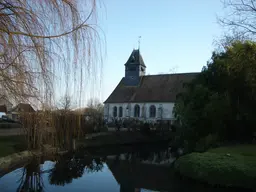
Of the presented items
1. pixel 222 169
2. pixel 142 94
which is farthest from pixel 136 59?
pixel 222 169

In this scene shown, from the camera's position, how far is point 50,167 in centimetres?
1182

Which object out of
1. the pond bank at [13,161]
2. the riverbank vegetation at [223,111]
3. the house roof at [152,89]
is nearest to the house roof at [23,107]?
the pond bank at [13,161]

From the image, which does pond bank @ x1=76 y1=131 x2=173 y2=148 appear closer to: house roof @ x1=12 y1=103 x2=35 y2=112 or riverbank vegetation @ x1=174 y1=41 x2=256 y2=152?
riverbank vegetation @ x1=174 y1=41 x2=256 y2=152

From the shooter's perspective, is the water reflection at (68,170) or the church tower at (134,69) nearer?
the water reflection at (68,170)

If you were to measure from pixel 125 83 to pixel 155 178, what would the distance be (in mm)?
35579

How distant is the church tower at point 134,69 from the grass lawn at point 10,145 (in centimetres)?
3053

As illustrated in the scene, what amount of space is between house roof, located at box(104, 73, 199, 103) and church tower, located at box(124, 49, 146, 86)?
72cm

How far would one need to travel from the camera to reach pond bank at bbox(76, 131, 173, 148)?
21797 mm

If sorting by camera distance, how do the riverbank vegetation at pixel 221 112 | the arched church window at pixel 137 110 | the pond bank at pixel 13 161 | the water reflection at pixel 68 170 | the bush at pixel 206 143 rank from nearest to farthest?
the water reflection at pixel 68 170 < the pond bank at pixel 13 161 < the bush at pixel 206 143 < the riverbank vegetation at pixel 221 112 < the arched church window at pixel 137 110

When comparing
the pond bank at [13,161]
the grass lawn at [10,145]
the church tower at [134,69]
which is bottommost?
the pond bank at [13,161]

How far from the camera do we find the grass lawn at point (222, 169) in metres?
9.30

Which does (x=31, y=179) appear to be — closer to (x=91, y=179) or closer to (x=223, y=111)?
(x=91, y=179)

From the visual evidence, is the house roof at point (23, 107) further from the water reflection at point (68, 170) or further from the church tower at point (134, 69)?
the church tower at point (134, 69)

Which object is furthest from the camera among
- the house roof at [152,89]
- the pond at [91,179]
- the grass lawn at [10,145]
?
the house roof at [152,89]
